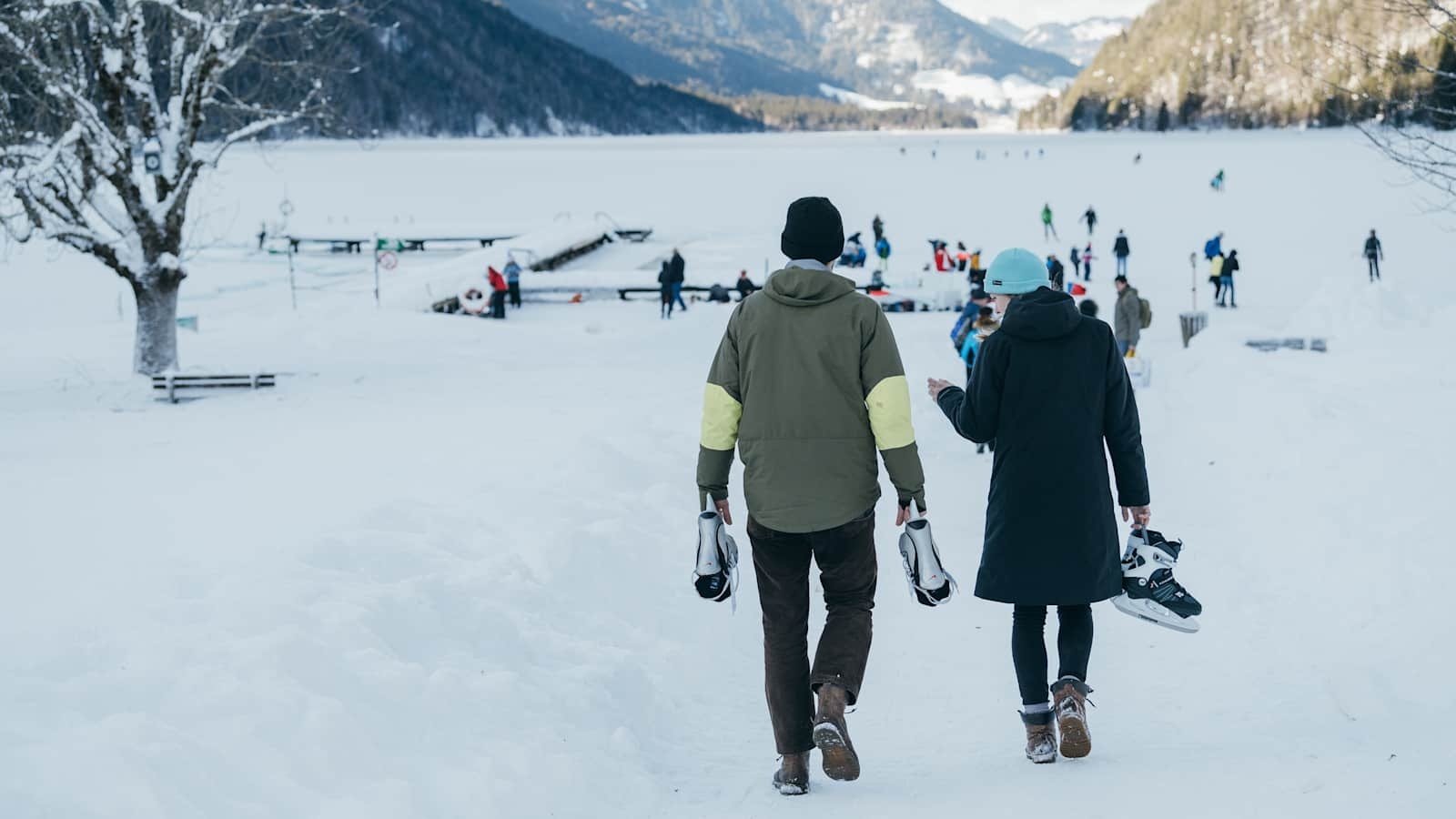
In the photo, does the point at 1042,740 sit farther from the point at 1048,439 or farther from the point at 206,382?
the point at 206,382

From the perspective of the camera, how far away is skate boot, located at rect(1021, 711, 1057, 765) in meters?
4.20

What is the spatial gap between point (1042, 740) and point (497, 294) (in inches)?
869

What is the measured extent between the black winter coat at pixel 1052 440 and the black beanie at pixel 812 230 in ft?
2.07

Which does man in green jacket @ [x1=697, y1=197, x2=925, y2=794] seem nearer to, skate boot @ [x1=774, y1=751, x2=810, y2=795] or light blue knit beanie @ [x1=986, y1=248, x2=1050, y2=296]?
skate boot @ [x1=774, y1=751, x2=810, y2=795]

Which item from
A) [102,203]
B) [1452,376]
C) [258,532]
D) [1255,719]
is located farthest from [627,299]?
[1255,719]

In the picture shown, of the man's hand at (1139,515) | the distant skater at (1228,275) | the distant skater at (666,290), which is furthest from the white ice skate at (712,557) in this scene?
the distant skater at (1228,275)

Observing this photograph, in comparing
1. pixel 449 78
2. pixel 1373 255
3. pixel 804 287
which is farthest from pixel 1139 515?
pixel 449 78

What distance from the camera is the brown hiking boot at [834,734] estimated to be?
400cm

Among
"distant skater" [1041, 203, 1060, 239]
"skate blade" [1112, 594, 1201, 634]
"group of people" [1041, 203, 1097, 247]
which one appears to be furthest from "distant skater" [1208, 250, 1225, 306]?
"skate blade" [1112, 594, 1201, 634]

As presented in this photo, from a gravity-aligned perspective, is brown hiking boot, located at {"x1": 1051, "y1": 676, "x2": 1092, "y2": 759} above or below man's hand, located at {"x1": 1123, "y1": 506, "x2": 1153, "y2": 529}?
below

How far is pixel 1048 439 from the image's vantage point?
399 centimetres

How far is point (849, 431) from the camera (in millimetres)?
3893

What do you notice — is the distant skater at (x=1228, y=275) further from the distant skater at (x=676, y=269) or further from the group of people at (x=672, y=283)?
the distant skater at (x=676, y=269)

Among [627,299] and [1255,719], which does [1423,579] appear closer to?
[1255,719]
